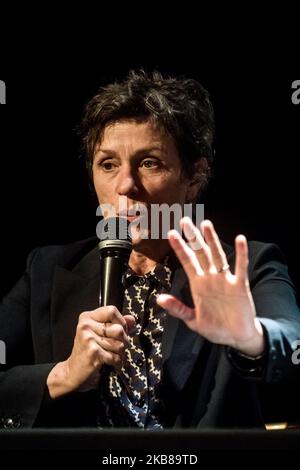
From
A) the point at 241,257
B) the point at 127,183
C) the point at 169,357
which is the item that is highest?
the point at 127,183

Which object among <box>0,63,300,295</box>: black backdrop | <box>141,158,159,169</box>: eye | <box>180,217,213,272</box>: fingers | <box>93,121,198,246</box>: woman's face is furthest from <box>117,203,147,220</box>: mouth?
<box>180,217,213,272</box>: fingers

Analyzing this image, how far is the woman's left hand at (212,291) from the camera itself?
1.11m

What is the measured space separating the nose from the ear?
29 centimetres

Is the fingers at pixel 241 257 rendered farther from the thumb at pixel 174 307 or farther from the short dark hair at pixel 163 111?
the short dark hair at pixel 163 111

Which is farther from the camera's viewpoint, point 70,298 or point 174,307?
point 70,298

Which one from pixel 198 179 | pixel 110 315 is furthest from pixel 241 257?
pixel 198 179

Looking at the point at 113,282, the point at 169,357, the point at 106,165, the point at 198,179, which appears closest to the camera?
the point at 113,282

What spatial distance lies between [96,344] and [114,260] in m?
0.20

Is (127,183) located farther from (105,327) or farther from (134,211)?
(105,327)

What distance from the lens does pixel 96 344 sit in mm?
1244

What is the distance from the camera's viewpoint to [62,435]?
83 cm

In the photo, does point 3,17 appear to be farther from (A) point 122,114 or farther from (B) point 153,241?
(B) point 153,241

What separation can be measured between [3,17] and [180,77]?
24.5 inches

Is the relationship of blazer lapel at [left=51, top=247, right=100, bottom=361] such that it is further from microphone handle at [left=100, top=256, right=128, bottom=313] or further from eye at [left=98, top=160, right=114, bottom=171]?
microphone handle at [left=100, top=256, right=128, bottom=313]
